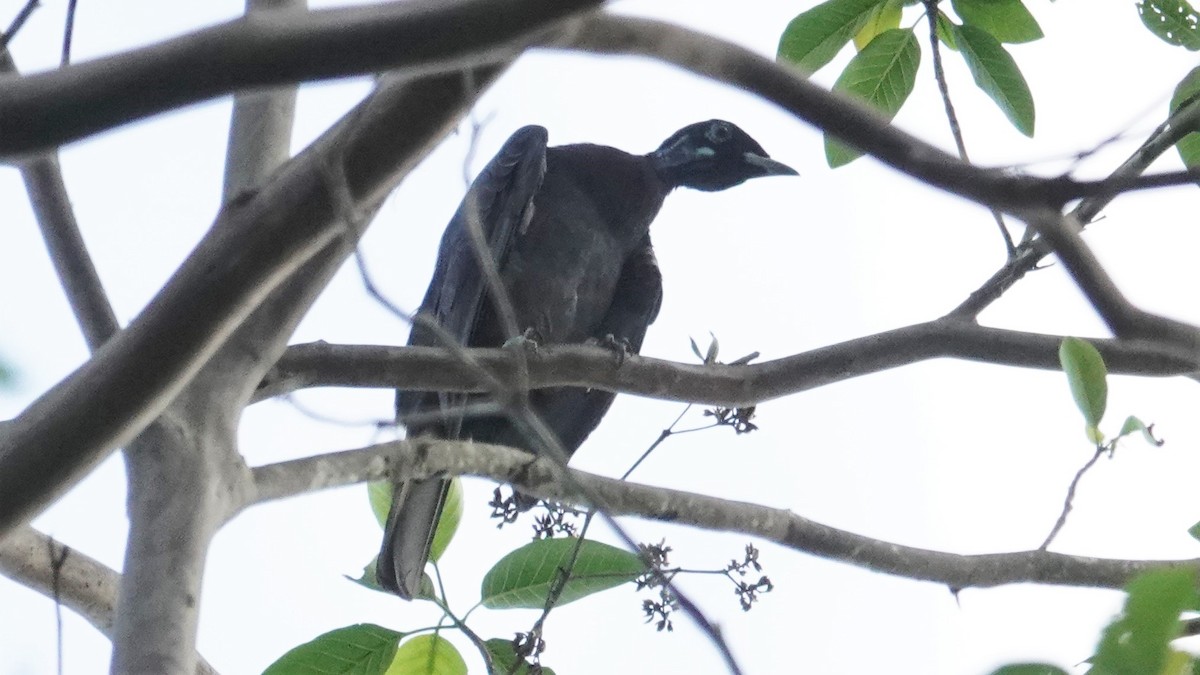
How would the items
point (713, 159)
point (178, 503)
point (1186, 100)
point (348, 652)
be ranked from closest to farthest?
point (178, 503) → point (1186, 100) → point (348, 652) → point (713, 159)

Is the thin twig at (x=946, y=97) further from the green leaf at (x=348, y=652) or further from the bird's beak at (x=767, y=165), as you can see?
the bird's beak at (x=767, y=165)

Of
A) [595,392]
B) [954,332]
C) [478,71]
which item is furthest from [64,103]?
[595,392]

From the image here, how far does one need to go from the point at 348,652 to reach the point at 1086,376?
5.09 ft

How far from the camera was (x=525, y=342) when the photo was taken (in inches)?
119

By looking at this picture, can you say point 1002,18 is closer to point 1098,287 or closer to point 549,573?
point 549,573

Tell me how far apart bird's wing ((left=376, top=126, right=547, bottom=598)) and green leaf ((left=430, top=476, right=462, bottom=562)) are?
28 cm

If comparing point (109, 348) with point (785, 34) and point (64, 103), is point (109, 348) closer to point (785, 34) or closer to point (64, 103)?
point (64, 103)

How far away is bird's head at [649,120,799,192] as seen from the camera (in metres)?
5.39

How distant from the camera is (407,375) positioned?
259cm

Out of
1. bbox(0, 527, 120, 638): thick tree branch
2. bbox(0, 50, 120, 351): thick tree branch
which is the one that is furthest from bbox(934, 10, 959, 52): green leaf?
bbox(0, 527, 120, 638): thick tree branch

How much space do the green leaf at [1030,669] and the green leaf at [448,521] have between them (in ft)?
6.66

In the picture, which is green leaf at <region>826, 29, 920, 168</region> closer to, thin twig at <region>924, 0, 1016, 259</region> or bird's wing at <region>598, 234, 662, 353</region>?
thin twig at <region>924, 0, 1016, 259</region>

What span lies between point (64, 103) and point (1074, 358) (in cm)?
156

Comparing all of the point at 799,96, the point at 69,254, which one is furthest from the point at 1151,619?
the point at 69,254
